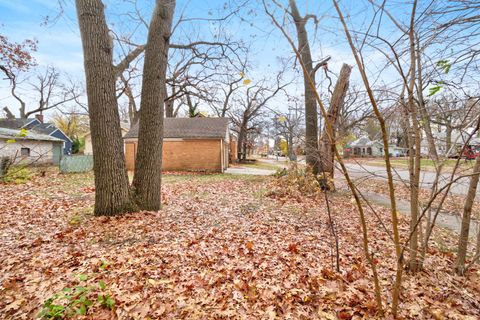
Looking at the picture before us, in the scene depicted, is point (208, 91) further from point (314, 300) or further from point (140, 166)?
point (314, 300)

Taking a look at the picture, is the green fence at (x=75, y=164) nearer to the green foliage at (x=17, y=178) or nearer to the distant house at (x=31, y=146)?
the distant house at (x=31, y=146)

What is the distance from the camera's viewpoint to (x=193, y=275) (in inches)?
106

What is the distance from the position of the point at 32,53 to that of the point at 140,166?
859 inches

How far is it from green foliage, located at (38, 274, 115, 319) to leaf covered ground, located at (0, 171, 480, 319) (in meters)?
0.04

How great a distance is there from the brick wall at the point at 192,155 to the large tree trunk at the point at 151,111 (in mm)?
10769

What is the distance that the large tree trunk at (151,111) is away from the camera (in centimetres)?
480

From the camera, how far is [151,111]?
4.79 meters

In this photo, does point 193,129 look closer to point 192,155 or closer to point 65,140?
point 192,155

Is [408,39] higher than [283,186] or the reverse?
higher

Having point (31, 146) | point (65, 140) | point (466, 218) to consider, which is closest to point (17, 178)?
point (31, 146)

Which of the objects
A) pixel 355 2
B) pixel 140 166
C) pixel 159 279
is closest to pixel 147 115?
pixel 140 166

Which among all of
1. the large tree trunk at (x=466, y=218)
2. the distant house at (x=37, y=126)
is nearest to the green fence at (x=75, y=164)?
the distant house at (x=37, y=126)

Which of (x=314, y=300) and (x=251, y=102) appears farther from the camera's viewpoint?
(x=251, y=102)

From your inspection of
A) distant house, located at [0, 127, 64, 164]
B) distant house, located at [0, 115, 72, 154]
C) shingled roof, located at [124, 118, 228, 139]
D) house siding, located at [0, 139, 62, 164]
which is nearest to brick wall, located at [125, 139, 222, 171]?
shingled roof, located at [124, 118, 228, 139]
